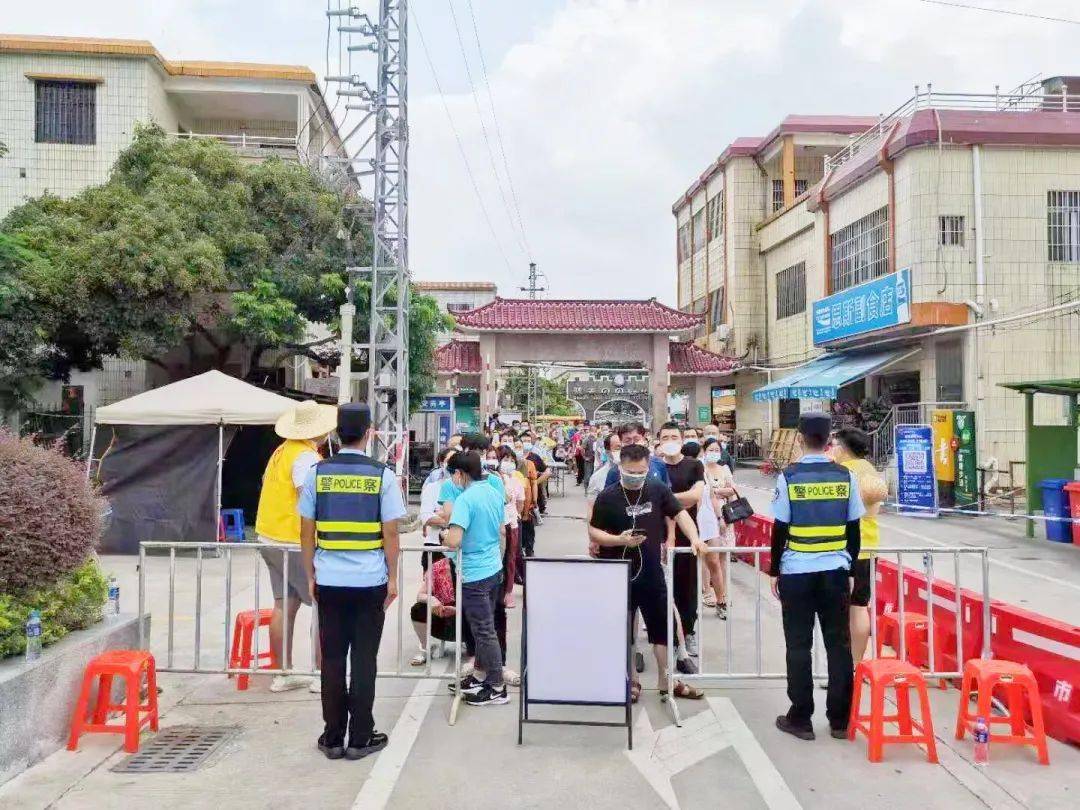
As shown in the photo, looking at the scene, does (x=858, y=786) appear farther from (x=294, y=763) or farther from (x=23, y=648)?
(x=23, y=648)

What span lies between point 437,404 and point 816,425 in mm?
18756

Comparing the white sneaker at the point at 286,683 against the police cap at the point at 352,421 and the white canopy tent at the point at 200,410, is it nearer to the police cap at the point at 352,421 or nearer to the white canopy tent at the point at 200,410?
the police cap at the point at 352,421

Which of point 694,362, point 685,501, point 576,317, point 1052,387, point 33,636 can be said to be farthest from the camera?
point 694,362

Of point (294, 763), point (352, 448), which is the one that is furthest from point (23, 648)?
point (352, 448)

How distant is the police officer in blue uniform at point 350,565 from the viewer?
4785 millimetres

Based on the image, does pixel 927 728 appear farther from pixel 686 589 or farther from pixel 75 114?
pixel 75 114

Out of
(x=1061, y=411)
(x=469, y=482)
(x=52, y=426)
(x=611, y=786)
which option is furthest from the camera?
(x=1061, y=411)

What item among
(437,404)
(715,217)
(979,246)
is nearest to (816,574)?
(979,246)

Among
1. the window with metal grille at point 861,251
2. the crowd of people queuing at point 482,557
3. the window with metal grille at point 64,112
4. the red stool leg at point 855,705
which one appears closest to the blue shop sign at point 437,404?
the window with metal grille at point 64,112

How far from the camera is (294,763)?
4.77 meters

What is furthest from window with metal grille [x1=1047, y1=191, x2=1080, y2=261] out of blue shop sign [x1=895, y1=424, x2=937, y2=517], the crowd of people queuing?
the crowd of people queuing

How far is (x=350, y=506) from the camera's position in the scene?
4.79 metres

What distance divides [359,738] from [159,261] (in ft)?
41.7

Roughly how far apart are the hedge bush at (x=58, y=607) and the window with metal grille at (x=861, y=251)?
770 inches
